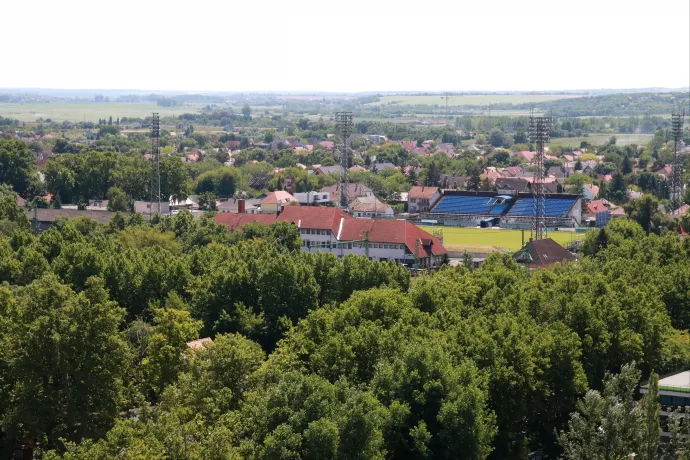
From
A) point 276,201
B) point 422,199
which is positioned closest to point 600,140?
point 422,199

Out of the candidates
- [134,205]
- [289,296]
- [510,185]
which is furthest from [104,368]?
[510,185]

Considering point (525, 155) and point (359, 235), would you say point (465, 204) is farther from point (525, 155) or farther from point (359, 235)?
point (525, 155)

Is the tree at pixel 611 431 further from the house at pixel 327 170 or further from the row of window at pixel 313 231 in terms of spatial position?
the house at pixel 327 170

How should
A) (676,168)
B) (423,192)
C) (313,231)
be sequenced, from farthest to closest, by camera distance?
(423,192), (676,168), (313,231)


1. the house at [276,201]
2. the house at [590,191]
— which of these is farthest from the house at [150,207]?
the house at [590,191]

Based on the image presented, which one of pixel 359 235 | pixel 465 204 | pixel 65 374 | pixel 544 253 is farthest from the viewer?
pixel 465 204

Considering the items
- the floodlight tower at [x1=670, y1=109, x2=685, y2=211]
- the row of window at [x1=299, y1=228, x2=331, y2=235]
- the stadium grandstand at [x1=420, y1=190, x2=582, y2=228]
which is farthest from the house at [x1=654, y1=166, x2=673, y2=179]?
the row of window at [x1=299, y1=228, x2=331, y2=235]
